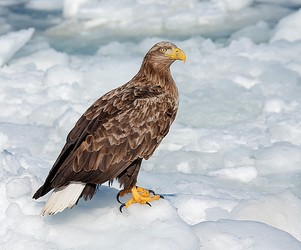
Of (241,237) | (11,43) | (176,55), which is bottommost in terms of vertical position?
(11,43)

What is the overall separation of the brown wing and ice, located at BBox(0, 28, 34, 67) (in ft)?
19.7

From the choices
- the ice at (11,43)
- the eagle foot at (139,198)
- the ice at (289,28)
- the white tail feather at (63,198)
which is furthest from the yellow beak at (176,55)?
the ice at (289,28)

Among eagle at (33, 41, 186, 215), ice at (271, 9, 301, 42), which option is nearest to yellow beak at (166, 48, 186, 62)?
eagle at (33, 41, 186, 215)

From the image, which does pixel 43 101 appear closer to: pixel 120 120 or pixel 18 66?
pixel 18 66

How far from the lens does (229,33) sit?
36.3 ft

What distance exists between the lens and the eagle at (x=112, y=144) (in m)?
3.67

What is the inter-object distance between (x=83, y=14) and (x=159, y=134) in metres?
8.43

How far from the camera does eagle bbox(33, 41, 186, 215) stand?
3.67m

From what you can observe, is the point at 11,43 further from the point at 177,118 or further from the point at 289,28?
the point at 289,28

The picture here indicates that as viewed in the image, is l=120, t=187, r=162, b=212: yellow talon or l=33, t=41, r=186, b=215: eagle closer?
l=33, t=41, r=186, b=215: eagle

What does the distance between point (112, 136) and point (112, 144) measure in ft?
0.16

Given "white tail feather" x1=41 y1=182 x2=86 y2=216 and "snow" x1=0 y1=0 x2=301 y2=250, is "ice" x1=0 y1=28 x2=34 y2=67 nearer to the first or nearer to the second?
"snow" x1=0 y1=0 x2=301 y2=250

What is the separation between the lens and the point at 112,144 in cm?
387

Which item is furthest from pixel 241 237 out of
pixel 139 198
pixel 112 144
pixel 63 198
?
pixel 63 198
